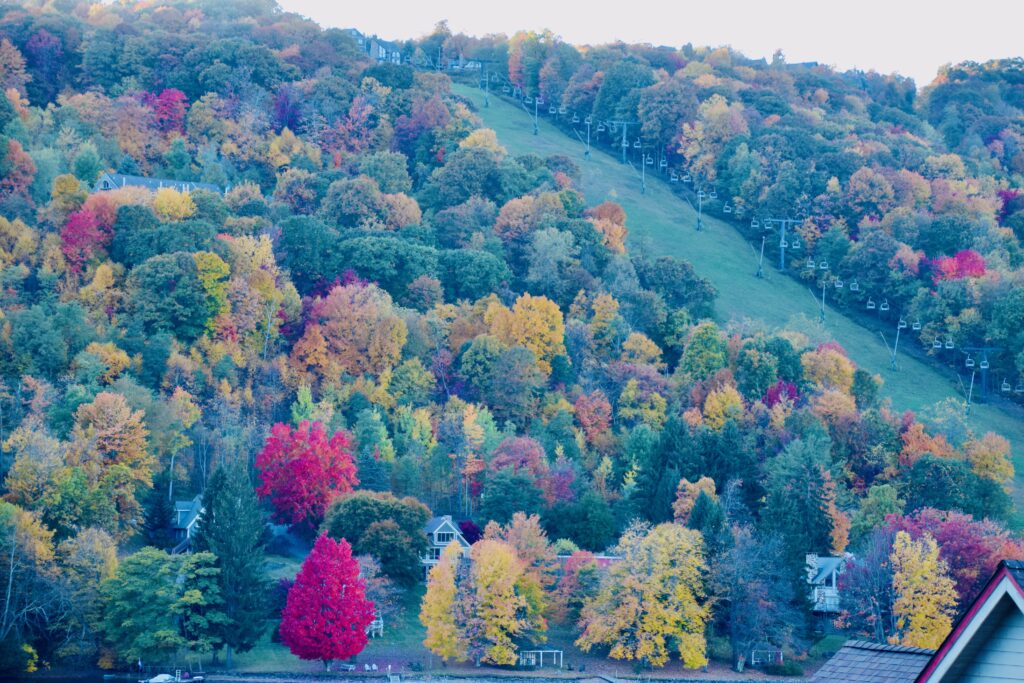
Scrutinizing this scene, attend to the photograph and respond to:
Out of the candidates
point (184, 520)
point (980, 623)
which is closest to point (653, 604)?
point (184, 520)

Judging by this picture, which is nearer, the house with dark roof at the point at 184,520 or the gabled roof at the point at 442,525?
the house with dark roof at the point at 184,520

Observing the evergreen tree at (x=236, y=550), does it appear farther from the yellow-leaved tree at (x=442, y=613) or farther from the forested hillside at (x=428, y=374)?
the yellow-leaved tree at (x=442, y=613)

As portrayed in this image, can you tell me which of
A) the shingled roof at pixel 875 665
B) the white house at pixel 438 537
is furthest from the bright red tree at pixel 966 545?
the shingled roof at pixel 875 665

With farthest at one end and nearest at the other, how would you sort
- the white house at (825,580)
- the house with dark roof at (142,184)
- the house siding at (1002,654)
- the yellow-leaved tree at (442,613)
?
the house with dark roof at (142,184), the white house at (825,580), the yellow-leaved tree at (442,613), the house siding at (1002,654)

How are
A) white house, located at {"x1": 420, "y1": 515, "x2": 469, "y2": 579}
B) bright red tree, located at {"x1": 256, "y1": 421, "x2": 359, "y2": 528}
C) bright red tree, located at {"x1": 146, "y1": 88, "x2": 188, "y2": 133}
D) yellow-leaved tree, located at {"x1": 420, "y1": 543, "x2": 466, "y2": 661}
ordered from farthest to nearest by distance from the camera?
bright red tree, located at {"x1": 146, "y1": 88, "x2": 188, "y2": 133} < bright red tree, located at {"x1": 256, "y1": 421, "x2": 359, "y2": 528} < white house, located at {"x1": 420, "y1": 515, "x2": 469, "y2": 579} < yellow-leaved tree, located at {"x1": 420, "y1": 543, "x2": 466, "y2": 661}

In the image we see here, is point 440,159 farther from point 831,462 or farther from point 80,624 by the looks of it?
point 80,624

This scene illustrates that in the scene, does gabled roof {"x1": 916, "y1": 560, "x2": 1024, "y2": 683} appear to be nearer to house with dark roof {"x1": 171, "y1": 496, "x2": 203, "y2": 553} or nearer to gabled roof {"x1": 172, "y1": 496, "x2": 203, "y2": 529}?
house with dark roof {"x1": 171, "y1": 496, "x2": 203, "y2": 553}

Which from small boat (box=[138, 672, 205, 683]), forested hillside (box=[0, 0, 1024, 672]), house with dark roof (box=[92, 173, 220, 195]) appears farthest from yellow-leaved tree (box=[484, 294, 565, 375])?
small boat (box=[138, 672, 205, 683])
